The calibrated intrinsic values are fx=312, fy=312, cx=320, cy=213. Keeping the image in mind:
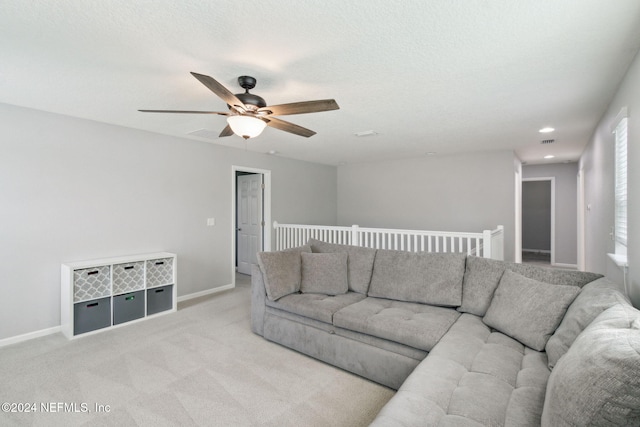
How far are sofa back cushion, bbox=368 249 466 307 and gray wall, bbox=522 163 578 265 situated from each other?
6.32m

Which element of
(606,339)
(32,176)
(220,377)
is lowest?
(220,377)

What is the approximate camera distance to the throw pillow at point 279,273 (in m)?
3.15

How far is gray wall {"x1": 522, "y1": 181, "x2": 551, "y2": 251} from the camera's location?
9.37 metres

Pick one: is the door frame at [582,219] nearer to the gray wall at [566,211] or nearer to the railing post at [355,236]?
the gray wall at [566,211]

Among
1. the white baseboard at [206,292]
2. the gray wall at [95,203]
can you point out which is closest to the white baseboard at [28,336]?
the gray wall at [95,203]

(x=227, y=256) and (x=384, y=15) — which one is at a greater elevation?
(x=384, y=15)

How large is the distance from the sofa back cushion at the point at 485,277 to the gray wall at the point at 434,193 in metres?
3.43

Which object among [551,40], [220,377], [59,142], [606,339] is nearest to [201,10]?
[551,40]

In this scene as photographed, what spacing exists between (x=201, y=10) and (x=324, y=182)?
225 inches

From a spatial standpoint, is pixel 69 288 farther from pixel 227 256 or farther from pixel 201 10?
pixel 201 10

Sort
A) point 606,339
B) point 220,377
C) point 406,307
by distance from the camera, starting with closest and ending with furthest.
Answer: point 606,339
point 220,377
point 406,307

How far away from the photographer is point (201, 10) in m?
1.67

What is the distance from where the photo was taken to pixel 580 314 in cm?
177

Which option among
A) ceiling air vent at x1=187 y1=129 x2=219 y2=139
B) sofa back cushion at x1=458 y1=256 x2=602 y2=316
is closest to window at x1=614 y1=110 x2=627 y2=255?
sofa back cushion at x1=458 y1=256 x2=602 y2=316
